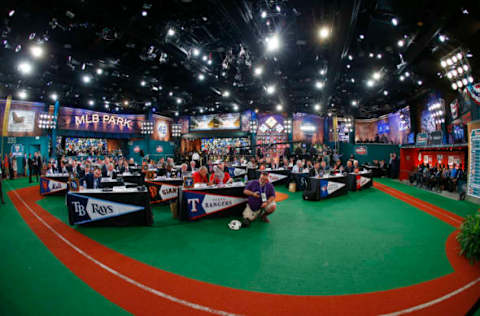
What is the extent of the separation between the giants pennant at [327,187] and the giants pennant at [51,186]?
11.8 meters

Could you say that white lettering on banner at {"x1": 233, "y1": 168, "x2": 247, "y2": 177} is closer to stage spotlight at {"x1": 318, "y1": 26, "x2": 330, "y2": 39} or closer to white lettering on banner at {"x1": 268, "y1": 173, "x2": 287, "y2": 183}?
white lettering on banner at {"x1": 268, "y1": 173, "x2": 287, "y2": 183}

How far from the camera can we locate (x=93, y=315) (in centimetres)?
277

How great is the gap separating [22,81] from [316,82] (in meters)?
20.4

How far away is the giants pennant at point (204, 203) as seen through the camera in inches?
261

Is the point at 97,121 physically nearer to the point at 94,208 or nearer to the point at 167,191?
the point at 167,191

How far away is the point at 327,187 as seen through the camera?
9.63 metres

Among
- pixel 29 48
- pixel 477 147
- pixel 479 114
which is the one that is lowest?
pixel 477 147

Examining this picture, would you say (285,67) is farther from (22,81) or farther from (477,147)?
(22,81)

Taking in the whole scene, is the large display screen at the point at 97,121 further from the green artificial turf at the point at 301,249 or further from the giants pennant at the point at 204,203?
the giants pennant at the point at 204,203

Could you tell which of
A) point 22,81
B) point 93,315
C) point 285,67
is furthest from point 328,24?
point 22,81

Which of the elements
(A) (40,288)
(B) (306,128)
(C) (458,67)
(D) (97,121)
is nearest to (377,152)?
(B) (306,128)

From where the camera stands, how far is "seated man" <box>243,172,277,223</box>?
628 centimetres

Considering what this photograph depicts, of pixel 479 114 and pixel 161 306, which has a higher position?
pixel 479 114

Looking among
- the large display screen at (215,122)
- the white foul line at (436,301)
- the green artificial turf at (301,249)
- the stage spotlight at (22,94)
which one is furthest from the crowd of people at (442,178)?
the stage spotlight at (22,94)
